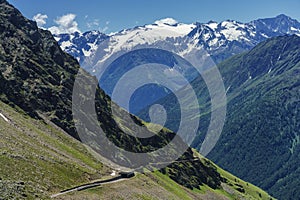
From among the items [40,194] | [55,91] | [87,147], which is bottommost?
[40,194]

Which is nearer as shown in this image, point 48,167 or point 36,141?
point 48,167

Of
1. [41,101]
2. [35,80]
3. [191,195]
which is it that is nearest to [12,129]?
[41,101]

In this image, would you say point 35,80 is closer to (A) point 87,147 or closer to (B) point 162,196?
(A) point 87,147

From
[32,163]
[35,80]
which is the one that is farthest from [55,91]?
[32,163]

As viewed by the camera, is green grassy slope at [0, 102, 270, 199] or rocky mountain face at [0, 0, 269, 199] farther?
rocky mountain face at [0, 0, 269, 199]

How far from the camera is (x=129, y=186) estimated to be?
132 meters

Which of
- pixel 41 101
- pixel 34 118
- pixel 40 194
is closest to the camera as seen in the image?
pixel 40 194

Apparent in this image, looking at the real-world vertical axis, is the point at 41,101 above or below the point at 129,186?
above

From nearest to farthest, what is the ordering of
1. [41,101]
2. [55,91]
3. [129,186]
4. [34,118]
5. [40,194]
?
[40,194] → [129,186] → [34,118] → [41,101] → [55,91]

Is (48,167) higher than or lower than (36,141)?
lower

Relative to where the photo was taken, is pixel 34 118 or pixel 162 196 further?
pixel 34 118

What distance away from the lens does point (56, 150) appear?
5359 inches

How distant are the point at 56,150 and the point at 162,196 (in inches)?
1626

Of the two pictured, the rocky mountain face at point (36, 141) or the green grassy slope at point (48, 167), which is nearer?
the green grassy slope at point (48, 167)
